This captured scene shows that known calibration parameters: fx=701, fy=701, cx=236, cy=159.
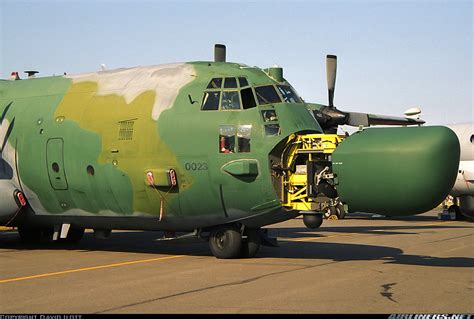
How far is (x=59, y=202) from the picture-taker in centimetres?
1981

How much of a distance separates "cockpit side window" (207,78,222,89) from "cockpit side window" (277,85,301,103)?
1.52m

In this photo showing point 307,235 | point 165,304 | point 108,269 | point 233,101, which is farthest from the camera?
point 307,235

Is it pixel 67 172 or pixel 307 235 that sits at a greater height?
pixel 67 172

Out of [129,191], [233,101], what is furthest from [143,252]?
[233,101]

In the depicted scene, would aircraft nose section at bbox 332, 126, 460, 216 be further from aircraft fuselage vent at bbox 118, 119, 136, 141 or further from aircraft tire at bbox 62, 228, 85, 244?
aircraft tire at bbox 62, 228, 85, 244

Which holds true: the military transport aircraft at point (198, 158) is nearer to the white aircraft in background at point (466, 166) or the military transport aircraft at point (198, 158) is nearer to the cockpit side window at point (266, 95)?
the cockpit side window at point (266, 95)

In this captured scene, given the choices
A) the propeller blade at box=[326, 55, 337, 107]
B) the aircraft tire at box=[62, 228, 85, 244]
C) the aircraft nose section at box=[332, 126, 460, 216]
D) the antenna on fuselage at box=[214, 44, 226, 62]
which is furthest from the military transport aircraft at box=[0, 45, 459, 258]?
the propeller blade at box=[326, 55, 337, 107]

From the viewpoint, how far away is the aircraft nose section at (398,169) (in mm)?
14422

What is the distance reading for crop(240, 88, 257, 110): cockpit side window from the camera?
17.5 metres

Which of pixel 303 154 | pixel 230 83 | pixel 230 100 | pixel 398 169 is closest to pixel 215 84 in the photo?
pixel 230 83

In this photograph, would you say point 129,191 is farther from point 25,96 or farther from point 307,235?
point 307,235

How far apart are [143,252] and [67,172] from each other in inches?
126

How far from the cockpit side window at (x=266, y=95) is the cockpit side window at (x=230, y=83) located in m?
0.61

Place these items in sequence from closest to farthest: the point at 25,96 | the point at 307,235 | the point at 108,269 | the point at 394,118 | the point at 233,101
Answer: the point at 108,269 < the point at 233,101 < the point at 25,96 < the point at 307,235 < the point at 394,118
